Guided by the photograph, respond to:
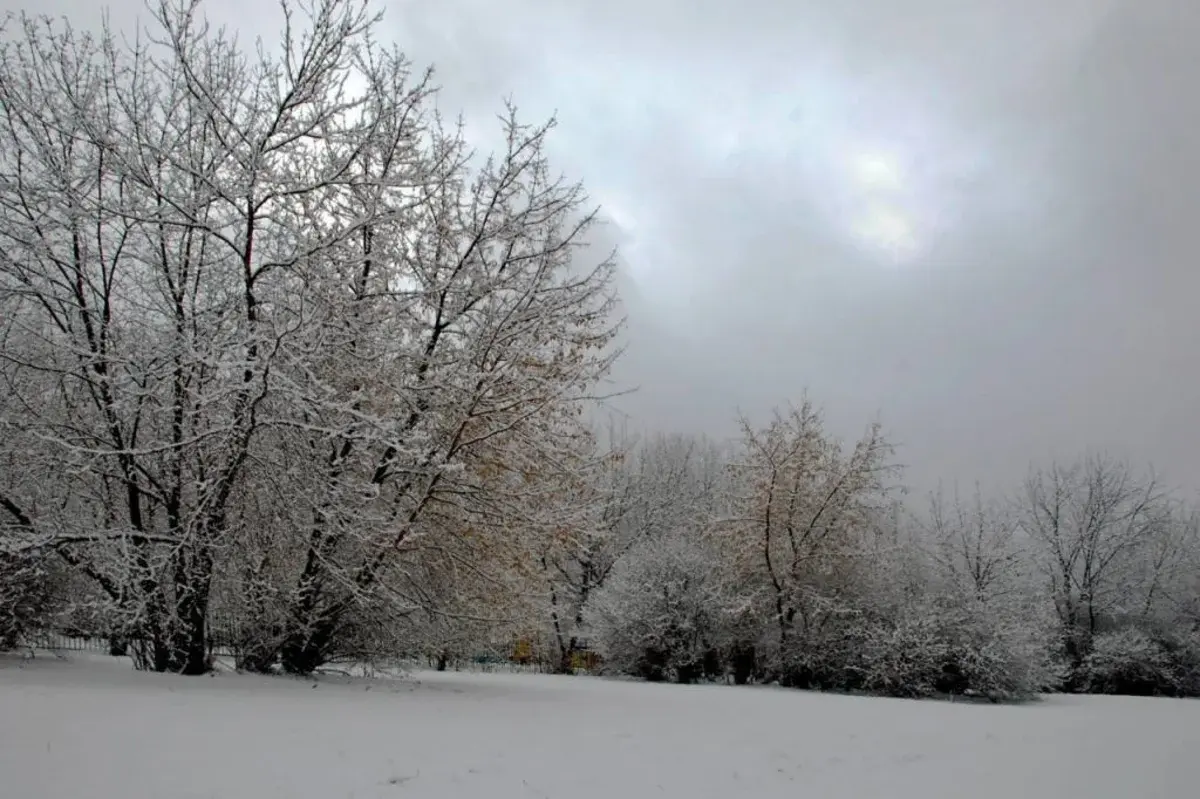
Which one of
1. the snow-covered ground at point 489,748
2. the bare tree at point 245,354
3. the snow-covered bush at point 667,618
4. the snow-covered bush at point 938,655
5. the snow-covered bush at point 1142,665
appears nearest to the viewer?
the snow-covered ground at point 489,748

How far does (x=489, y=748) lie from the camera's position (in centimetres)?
572

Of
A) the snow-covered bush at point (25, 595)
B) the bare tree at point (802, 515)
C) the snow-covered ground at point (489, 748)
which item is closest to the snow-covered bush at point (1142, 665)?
the bare tree at point (802, 515)

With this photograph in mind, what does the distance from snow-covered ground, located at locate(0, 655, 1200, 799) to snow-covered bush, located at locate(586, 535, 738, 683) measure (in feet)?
27.5

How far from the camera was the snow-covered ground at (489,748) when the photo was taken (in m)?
4.51

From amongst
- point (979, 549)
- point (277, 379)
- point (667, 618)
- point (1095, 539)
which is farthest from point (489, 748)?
point (1095, 539)

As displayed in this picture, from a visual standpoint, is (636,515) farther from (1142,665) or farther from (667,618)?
(1142,665)

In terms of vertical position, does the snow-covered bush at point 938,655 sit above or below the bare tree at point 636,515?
below

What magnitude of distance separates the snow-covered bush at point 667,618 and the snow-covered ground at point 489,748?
8.38 m

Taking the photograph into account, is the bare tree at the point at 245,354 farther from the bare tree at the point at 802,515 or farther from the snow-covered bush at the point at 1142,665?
the snow-covered bush at the point at 1142,665

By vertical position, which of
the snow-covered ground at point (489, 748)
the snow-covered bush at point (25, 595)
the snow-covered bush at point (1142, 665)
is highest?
the snow-covered bush at point (1142, 665)

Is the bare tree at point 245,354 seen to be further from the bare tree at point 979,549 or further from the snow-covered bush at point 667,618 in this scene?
the bare tree at point 979,549

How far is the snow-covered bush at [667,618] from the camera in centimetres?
1812

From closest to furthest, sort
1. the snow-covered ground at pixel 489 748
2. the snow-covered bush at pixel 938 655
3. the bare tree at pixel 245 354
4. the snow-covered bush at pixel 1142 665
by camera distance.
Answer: the snow-covered ground at pixel 489 748 < the bare tree at pixel 245 354 < the snow-covered bush at pixel 938 655 < the snow-covered bush at pixel 1142 665

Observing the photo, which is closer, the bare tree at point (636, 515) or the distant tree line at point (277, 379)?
the distant tree line at point (277, 379)
